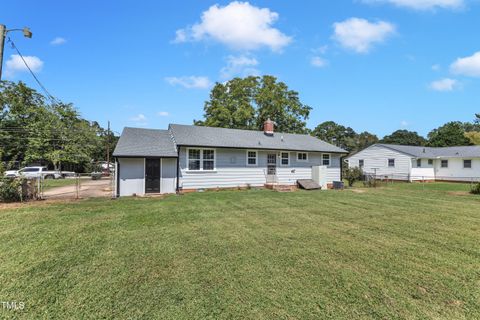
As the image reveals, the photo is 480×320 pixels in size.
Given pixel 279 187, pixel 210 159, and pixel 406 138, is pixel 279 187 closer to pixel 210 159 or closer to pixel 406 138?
pixel 210 159

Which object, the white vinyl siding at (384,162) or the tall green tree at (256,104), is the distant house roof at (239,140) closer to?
the white vinyl siding at (384,162)

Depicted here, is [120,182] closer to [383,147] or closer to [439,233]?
[439,233]

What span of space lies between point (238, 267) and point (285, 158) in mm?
13515

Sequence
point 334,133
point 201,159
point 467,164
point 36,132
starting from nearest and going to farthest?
point 201,159 < point 467,164 < point 36,132 < point 334,133

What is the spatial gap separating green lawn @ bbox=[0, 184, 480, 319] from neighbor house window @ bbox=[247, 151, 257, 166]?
8.47 meters

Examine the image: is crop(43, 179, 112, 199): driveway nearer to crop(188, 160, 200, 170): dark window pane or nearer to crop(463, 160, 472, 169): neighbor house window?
crop(188, 160, 200, 170): dark window pane

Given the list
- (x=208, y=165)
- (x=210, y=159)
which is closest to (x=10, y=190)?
(x=208, y=165)

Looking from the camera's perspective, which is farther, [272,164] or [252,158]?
[272,164]

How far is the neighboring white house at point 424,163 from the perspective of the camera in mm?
24484

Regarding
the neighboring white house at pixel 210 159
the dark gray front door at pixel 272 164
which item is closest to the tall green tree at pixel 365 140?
the neighboring white house at pixel 210 159

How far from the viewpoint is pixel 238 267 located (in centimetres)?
415

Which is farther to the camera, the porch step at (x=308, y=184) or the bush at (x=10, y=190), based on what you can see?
the porch step at (x=308, y=184)

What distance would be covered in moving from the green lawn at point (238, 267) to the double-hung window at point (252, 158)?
8.47 metres

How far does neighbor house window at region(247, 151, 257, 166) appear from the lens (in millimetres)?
16031
